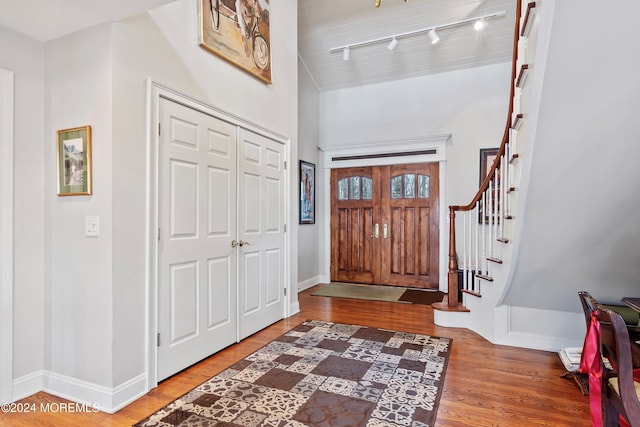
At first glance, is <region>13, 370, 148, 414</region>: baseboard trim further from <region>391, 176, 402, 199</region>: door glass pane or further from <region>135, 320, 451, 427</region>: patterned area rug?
<region>391, 176, 402, 199</region>: door glass pane

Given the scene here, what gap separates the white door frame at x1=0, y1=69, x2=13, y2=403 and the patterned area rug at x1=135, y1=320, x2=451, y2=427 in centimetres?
102

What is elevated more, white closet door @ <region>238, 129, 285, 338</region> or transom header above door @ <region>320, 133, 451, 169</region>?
transom header above door @ <region>320, 133, 451, 169</region>

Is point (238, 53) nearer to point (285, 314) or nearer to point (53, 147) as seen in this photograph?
point (53, 147)

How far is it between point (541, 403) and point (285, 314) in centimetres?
264

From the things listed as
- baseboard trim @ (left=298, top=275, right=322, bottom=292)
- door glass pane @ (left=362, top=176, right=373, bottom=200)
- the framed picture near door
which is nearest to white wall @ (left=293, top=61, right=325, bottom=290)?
baseboard trim @ (left=298, top=275, right=322, bottom=292)

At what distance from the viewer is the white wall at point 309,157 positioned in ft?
18.9

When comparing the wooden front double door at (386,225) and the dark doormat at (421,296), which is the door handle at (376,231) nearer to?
the wooden front double door at (386,225)

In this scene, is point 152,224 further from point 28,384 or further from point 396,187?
point 396,187

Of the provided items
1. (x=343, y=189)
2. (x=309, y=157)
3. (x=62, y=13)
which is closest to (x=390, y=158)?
(x=343, y=189)

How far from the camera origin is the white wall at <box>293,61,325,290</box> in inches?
226

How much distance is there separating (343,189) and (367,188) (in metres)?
0.45

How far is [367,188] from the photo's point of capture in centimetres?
612

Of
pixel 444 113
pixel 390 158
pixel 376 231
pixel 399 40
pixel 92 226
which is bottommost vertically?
pixel 376 231

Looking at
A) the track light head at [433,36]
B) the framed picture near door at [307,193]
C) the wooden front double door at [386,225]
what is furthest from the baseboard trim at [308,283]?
the track light head at [433,36]
